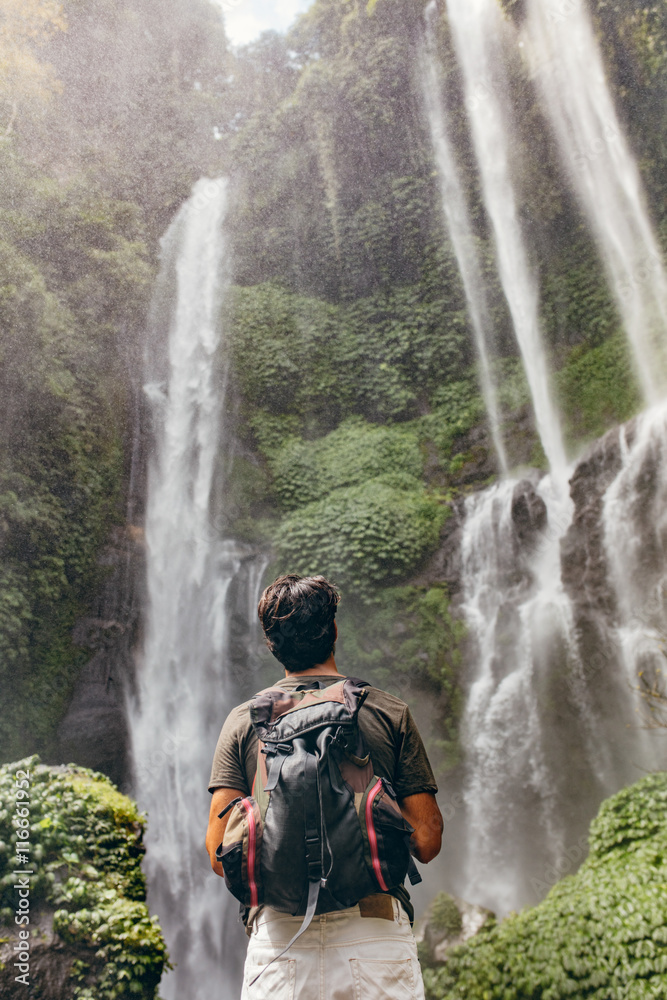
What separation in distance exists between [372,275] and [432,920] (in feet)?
26.1

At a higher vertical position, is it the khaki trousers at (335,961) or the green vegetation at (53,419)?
the green vegetation at (53,419)

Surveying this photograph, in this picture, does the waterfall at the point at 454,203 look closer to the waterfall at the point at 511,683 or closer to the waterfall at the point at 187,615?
the waterfall at the point at 511,683

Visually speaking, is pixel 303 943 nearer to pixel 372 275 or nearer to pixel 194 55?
pixel 372 275

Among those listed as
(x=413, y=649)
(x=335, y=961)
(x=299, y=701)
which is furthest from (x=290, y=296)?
(x=335, y=961)

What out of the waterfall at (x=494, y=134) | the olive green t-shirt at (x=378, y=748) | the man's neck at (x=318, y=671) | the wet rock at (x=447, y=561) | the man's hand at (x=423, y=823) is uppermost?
the waterfall at (x=494, y=134)

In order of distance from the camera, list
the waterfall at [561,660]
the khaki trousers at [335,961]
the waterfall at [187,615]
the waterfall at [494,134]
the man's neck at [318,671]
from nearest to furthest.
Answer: the khaki trousers at [335,961]
the man's neck at [318,671]
the waterfall at [561,660]
the waterfall at [187,615]
the waterfall at [494,134]

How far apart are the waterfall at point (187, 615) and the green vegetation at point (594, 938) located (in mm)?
2608

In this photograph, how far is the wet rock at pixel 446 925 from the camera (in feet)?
14.7

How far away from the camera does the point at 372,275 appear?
29.7 feet

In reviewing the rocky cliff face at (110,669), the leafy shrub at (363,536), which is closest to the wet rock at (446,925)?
the leafy shrub at (363,536)

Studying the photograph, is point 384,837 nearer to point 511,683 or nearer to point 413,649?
point 511,683

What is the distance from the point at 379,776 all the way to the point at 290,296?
851 cm

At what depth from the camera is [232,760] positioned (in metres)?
1.45

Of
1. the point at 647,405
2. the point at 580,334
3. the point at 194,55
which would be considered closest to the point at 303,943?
the point at 647,405
